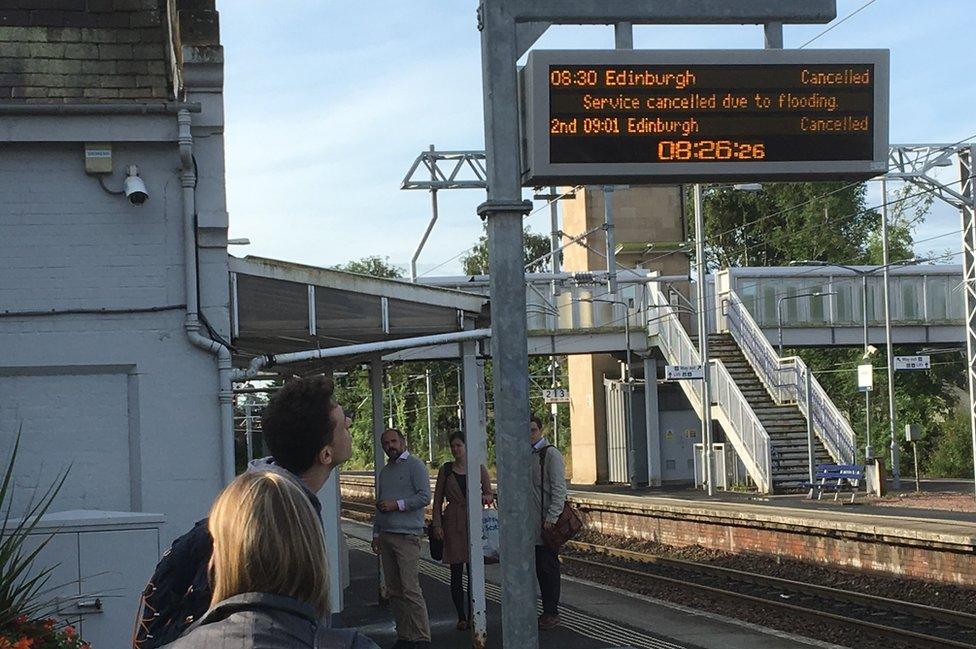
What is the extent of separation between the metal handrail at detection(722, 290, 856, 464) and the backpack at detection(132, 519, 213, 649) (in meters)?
28.7

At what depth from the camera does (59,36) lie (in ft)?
38.1

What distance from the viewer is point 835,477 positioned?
1228 inches

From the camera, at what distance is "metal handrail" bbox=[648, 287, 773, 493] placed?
1336 inches

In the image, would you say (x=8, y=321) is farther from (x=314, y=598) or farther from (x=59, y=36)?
(x=314, y=598)

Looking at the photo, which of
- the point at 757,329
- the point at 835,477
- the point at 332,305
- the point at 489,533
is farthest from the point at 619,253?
the point at 332,305

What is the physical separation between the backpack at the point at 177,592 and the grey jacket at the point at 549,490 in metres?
8.40

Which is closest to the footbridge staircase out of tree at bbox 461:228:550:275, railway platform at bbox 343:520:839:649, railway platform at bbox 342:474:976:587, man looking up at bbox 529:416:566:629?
railway platform at bbox 342:474:976:587

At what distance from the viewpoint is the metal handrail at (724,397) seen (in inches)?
1336

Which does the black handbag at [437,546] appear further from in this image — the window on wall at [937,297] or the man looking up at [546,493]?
the window on wall at [937,297]

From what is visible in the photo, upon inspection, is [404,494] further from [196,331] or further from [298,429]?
[298,429]

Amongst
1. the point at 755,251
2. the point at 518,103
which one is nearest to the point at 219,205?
the point at 518,103

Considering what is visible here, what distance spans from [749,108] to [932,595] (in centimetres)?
1104

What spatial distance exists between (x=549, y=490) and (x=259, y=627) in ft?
32.7

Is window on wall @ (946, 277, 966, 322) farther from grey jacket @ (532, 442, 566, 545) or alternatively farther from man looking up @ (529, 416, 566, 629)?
grey jacket @ (532, 442, 566, 545)
